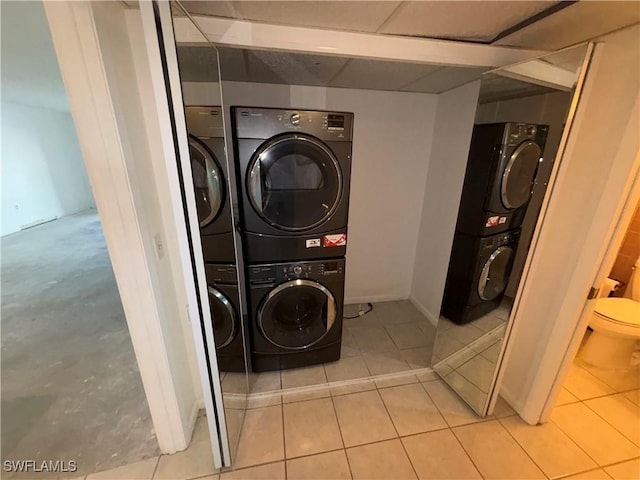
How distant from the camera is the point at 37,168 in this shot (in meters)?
5.51

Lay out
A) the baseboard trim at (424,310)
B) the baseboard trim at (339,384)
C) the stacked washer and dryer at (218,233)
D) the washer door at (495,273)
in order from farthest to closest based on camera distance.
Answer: the baseboard trim at (424,310)
the baseboard trim at (339,384)
the washer door at (495,273)
the stacked washer and dryer at (218,233)

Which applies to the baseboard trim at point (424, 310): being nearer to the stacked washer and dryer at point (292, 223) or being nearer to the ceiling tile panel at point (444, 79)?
the stacked washer and dryer at point (292, 223)

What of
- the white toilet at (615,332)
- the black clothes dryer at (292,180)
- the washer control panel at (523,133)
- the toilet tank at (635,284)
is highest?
the washer control panel at (523,133)

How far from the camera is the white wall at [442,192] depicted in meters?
2.06

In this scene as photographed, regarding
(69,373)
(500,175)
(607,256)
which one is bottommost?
(69,373)

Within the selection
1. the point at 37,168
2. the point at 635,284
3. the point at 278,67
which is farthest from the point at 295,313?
the point at 37,168

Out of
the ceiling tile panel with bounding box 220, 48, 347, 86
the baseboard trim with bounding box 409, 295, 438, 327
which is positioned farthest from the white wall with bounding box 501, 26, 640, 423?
the ceiling tile panel with bounding box 220, 48, 347, 86

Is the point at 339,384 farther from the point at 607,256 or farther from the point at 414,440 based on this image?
the point at 607,256

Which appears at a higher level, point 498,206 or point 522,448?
point 498,206

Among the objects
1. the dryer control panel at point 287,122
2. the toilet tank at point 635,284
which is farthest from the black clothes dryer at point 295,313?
the toilet tank at point 635,284

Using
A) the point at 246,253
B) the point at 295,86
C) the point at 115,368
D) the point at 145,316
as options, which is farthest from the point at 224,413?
the point at 295,86

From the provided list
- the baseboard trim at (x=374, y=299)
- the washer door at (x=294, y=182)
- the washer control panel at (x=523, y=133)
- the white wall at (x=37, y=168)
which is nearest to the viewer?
the washer control panel at (x=523, y=133)

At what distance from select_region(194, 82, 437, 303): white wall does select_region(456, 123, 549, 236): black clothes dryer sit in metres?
0.81

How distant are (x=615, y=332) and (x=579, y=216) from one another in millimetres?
1133
